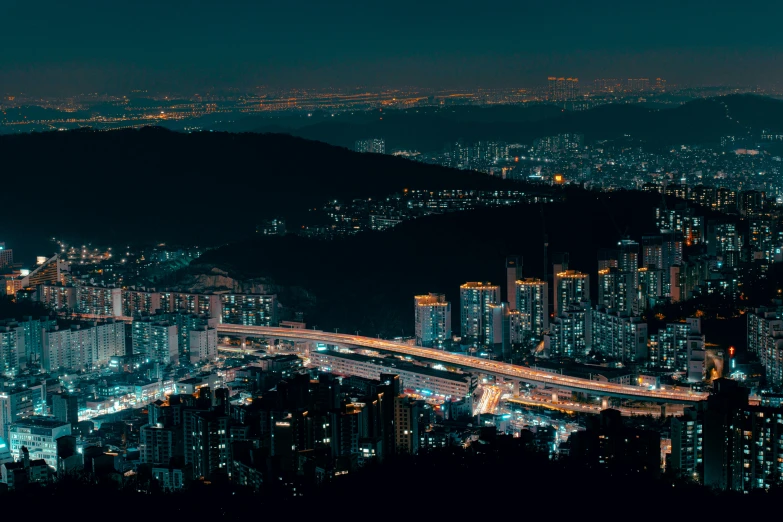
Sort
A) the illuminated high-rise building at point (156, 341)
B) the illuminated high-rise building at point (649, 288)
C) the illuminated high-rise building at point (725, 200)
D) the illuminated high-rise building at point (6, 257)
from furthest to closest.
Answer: the illuminated high-rise building at point (725, 200), the illuminated high-rise building at point (6, 257), the illuminated high-rise building at point (649, 288), the illuminated high-rise building at point (156, 341)

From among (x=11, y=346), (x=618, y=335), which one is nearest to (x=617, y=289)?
(x=618, y=335)

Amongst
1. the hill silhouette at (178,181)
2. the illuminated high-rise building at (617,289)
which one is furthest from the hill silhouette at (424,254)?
the hill silhouette at (178,181)

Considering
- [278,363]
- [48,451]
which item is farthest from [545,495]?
[278,363]

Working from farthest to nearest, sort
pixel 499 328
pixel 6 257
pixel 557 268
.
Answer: pixel 6 257
pixel 557 268
pixel 499 328

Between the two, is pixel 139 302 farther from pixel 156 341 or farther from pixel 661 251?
pixel 661 251

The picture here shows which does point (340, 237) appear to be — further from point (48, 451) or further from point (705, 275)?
point (48, 451)

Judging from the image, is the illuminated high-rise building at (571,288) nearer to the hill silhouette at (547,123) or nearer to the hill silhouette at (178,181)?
the hill silhouette at (178,181)
